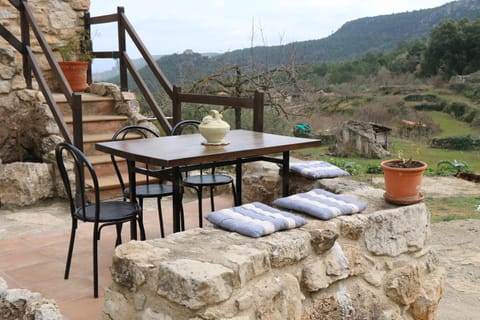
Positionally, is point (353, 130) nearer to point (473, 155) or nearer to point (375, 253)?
point (473, 155)

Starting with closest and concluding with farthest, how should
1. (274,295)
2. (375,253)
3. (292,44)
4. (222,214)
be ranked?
(274,295)
(222,214)
(375,253)
(292,44)

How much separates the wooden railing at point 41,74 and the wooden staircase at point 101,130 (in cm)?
49

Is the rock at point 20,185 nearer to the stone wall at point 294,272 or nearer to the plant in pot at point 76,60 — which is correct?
the plant in pot at point 76,60

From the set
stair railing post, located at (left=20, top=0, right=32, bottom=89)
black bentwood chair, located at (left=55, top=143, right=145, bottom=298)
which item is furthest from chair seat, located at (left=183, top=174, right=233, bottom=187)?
stair railing post, located at (left=20, top=0, right=32, bottom=89)

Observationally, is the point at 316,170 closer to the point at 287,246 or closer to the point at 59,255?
the point at 287,246

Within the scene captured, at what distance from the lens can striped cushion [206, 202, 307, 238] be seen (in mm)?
2223

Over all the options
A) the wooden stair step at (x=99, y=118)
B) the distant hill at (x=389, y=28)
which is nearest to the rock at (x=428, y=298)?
the wooden stair step at (x=99, y=118)

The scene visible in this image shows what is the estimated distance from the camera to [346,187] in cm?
314

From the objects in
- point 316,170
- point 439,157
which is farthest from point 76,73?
point 439,157

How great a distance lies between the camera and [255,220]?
2.31m

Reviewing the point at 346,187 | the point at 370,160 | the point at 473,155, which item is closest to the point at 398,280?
the point at 346,187

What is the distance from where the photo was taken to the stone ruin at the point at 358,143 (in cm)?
1309

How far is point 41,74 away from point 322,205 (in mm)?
3549

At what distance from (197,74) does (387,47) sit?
21.4 metres
